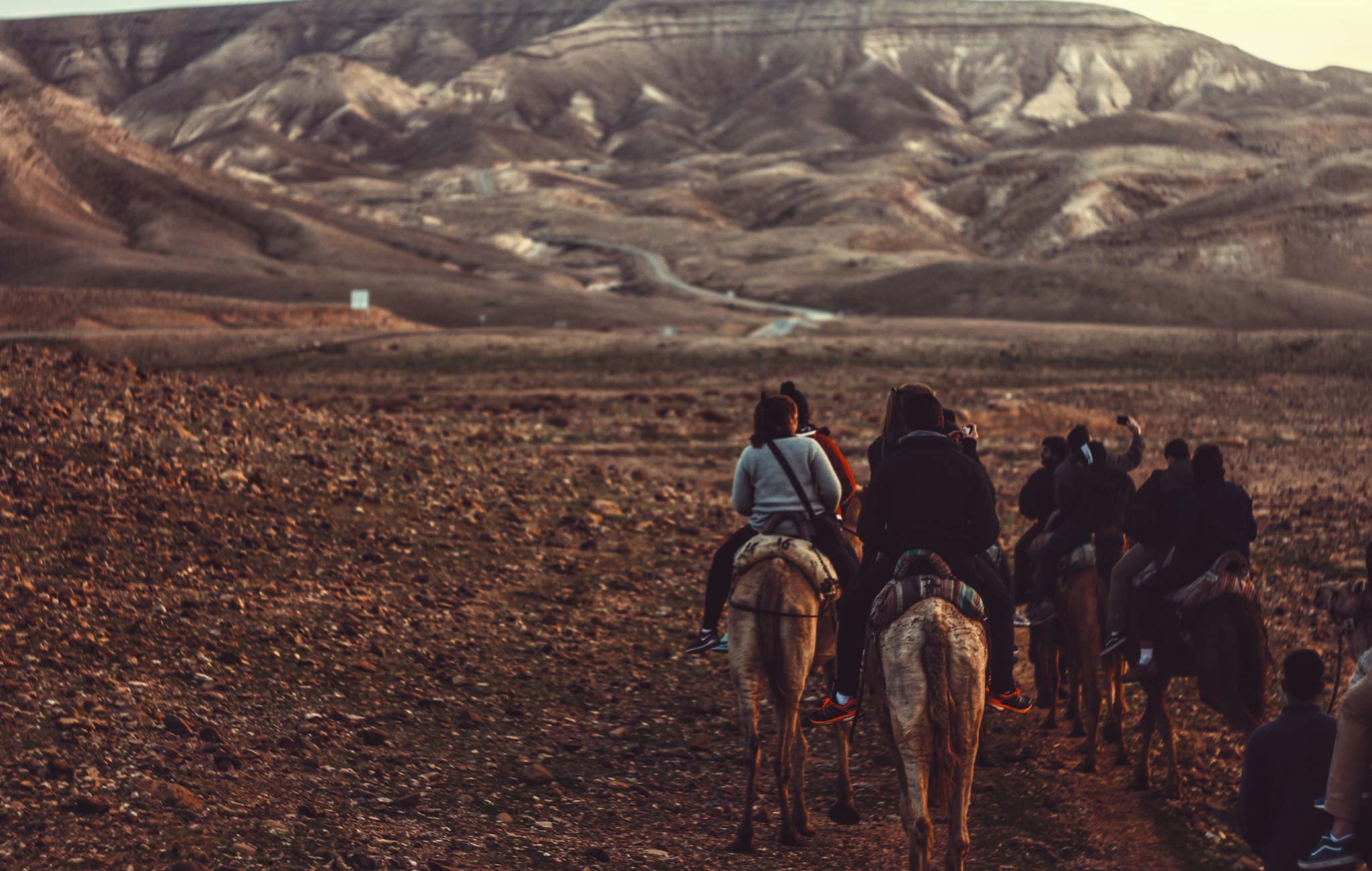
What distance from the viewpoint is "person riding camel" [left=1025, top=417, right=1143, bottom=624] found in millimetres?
12211

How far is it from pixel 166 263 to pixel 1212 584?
101687 mm

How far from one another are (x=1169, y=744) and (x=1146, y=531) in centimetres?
165

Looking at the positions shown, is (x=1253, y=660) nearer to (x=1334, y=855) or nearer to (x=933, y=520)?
(x=933, y=520)

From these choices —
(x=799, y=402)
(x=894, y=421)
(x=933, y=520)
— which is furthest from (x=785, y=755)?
(x=799, y=402)

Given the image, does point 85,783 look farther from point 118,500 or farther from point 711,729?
point 118,500

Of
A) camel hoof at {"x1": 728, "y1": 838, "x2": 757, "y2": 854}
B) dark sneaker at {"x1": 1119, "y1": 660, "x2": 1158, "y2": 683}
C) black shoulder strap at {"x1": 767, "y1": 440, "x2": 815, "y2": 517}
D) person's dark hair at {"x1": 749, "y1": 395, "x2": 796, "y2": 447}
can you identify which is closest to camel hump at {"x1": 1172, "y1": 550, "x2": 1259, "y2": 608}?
dark sneaker at {"x1": 1119, "y1": 660, "x2": 1158, "y2": 683}

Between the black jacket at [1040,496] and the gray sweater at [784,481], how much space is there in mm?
3471

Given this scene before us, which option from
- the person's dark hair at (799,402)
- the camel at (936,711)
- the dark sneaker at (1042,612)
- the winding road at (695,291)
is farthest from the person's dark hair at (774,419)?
the winding road at (695,291)

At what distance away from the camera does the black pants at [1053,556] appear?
481 inches

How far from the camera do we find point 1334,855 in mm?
6855

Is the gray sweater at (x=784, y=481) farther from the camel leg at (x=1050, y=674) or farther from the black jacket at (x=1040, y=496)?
the camel leg at (x=1050, y=674)

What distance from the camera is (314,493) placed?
19.2m

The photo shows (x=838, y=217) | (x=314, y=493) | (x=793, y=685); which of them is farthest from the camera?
(x=838, y=217)

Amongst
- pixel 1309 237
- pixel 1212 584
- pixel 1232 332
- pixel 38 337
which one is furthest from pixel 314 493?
pixel 1309 237
